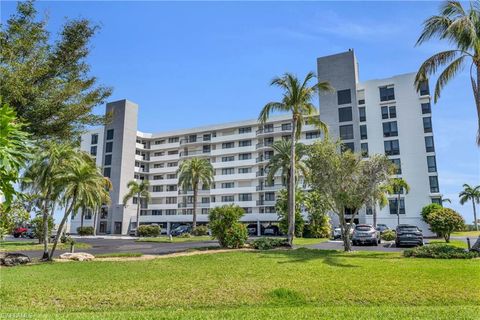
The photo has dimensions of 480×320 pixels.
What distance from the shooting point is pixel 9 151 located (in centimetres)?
473

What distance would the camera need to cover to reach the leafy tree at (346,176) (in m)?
20.3

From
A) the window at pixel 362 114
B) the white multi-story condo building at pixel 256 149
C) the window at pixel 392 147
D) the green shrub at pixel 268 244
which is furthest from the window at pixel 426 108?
the green shrub at pixel 268 244

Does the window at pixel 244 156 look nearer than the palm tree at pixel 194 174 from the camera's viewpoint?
No

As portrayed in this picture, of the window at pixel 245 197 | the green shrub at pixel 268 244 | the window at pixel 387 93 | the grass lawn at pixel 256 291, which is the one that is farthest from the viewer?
the window at pixel 245 197

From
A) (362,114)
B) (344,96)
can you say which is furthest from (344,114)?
(362,114)

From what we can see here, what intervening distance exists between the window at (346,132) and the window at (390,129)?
17.1ft

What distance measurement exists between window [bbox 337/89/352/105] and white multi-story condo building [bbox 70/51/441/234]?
0.16 meters

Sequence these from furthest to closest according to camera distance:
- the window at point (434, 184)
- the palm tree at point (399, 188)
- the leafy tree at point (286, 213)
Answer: the window at point (434, 184), the palm tree at point (399, 188), the leafy tree at point (286, 213)

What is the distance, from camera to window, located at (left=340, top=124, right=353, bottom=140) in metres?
58.2

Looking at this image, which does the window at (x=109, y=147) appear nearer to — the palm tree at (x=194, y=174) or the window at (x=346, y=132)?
the palm tree at (x=194, y=174)

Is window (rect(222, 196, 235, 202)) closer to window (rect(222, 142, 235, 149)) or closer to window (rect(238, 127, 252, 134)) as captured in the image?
window (rect(222, 142, 235, 149))

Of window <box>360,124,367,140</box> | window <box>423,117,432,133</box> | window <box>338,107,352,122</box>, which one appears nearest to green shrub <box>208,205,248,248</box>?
window <box>338,107,352,122</box>

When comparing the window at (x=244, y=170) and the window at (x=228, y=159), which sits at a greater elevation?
the window at (x=228, y=159)

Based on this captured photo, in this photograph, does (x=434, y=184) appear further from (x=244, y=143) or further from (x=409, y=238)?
(x=244, y=143)
